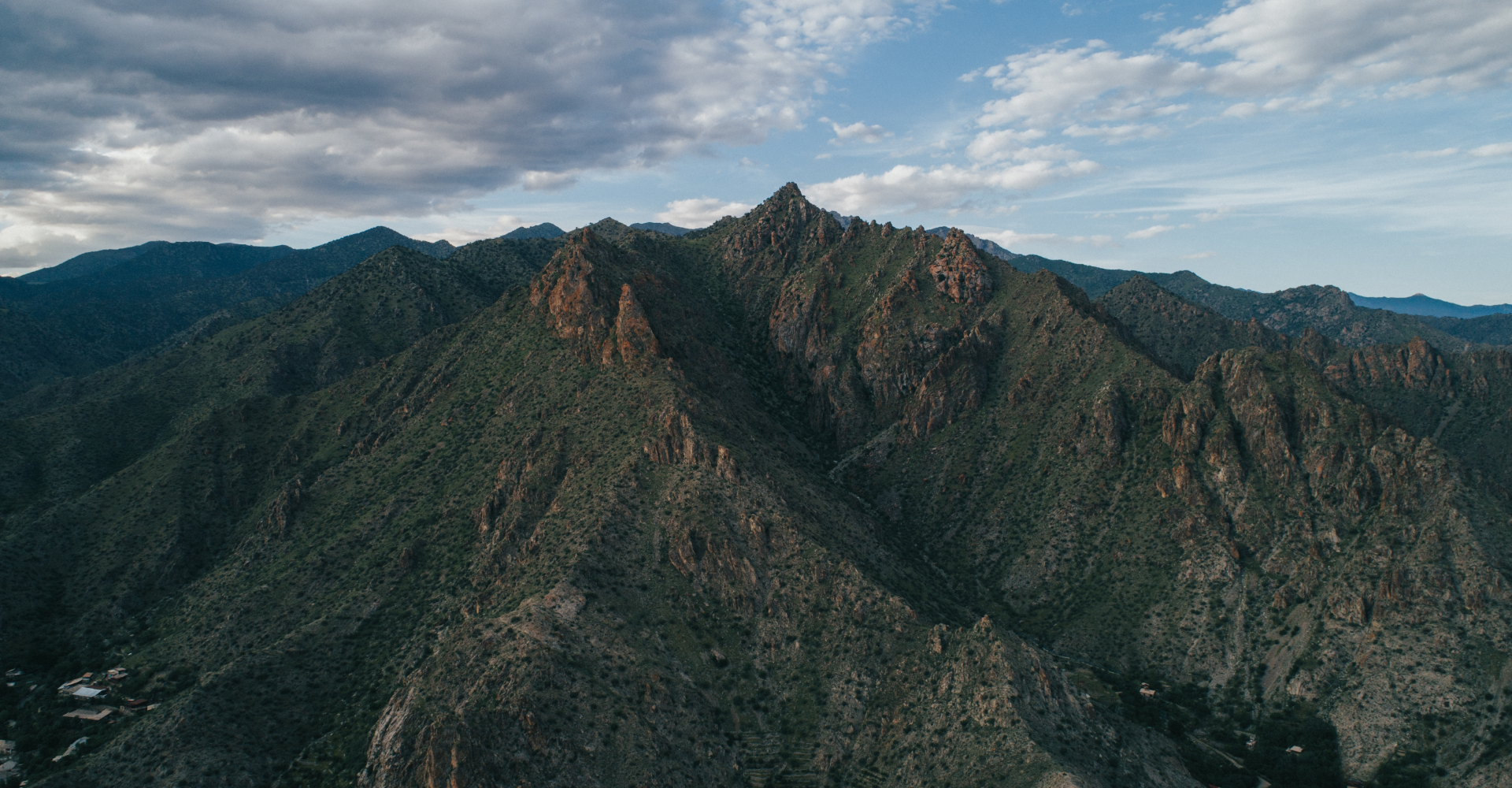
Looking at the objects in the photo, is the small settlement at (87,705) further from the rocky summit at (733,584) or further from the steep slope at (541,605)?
the steep slope at (541,605)

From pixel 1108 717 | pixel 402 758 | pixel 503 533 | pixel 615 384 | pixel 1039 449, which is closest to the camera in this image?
pixel 402 758

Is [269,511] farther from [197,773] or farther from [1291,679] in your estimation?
[1291,679]

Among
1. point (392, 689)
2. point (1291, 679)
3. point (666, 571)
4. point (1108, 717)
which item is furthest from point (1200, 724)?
point (392, 689)

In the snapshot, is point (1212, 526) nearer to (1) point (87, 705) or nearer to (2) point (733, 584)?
(2) point (733, 584)

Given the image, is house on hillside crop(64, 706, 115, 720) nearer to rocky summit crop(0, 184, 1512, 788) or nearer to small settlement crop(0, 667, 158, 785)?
small settlement crop(0, 667, 158, 785)

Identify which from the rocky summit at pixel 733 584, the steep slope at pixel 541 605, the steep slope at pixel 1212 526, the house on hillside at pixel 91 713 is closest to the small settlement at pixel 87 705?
the house on hillside at pixel 91 713

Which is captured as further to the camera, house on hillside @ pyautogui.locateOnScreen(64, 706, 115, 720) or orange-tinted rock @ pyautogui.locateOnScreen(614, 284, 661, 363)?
orange-tinted rock @ pyautogui.locateOnScreen(614, 284, 661, 363)

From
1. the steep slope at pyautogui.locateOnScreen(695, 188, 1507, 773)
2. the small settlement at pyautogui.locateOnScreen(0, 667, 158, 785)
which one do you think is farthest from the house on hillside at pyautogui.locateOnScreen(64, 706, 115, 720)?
the steep slope at pyautogui.locateOnScreen(695, 188, 1507, 773)

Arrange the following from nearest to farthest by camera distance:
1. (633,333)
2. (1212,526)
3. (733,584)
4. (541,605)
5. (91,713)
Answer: (541,605) → (91,713) → (733,584) → (1212,526) → (633,333)

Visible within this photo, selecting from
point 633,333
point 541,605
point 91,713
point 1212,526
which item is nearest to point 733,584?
point 541,605
